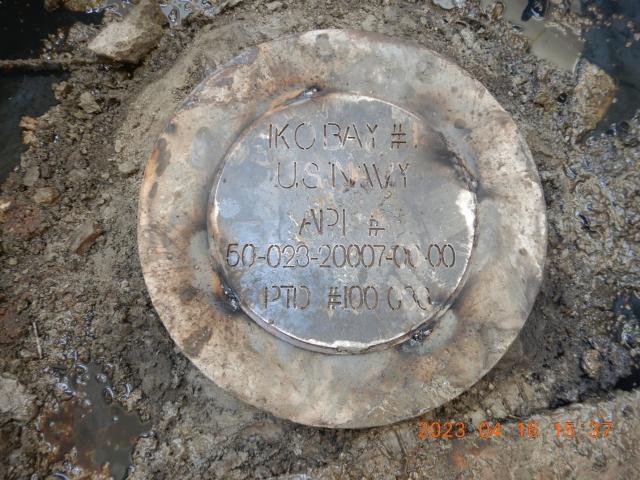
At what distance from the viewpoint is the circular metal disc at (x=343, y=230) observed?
6.22 ft

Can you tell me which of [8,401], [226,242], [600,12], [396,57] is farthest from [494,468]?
[600,12]

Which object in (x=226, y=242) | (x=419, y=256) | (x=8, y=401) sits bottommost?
(x=8, y=401)

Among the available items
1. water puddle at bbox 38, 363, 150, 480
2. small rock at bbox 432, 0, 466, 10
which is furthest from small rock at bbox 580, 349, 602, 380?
water puddle at bbox 38, 363, 150, 480

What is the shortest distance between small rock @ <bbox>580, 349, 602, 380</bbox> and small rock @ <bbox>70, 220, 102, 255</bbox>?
7.81 feet

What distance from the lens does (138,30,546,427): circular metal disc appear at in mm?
1895

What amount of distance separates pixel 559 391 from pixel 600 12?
195cm

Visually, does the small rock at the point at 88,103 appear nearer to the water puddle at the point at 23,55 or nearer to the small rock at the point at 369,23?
the water puddle at the point at 23,55

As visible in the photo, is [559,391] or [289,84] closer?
[289,84]

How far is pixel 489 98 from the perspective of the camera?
2.04 meters

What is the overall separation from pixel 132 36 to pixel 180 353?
63.1 inches

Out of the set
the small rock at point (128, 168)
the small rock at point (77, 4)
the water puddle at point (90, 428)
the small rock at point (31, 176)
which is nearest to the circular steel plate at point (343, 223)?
the small rock at point (128, 168)

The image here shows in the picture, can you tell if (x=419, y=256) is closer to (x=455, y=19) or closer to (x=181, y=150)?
(x=181, y=150)

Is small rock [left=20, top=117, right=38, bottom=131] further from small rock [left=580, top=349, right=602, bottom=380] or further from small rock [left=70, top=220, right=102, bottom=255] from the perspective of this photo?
small rock [left=580, top=349, right=602, bottom=380]
